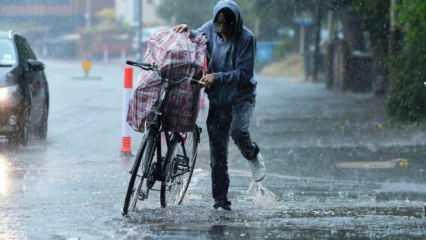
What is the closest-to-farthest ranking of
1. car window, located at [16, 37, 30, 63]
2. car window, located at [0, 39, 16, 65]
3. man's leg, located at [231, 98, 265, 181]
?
man's leg, located at [231, 98, 265, 181]
car window, located at [0, 39, 16, 65]
car window, located at [16, 37, 30, 63]

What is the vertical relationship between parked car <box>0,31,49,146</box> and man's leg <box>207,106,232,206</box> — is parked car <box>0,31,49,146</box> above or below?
below

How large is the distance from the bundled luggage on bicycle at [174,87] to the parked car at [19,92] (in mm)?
7354

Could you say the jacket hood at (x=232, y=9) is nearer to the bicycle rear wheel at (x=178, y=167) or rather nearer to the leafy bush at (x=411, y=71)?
the bicycle rear wheel at (x=178, y=167)

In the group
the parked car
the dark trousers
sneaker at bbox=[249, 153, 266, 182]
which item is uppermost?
the dark trousers

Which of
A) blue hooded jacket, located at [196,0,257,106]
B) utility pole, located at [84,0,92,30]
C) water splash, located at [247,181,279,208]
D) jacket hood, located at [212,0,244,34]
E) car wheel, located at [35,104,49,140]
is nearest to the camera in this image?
jacket hood, located at [212,0,244,34]

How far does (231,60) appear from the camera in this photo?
934cm

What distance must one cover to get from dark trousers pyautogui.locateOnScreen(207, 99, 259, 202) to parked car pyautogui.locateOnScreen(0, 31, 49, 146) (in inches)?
280

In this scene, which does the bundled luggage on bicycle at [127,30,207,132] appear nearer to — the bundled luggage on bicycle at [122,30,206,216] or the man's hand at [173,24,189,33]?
the bundled luggage on bicycle at [122,30,206,216]

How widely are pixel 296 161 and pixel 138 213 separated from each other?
5.98 metres

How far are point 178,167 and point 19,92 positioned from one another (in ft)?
23.0

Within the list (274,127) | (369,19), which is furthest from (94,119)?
(369,19)

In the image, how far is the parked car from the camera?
1620 centimetres

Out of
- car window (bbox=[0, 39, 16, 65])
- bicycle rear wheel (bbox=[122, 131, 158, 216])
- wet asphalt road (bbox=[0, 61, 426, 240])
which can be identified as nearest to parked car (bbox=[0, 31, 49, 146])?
car window (bbox=[0, 39, 16, 65])

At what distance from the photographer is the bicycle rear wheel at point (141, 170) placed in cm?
903
